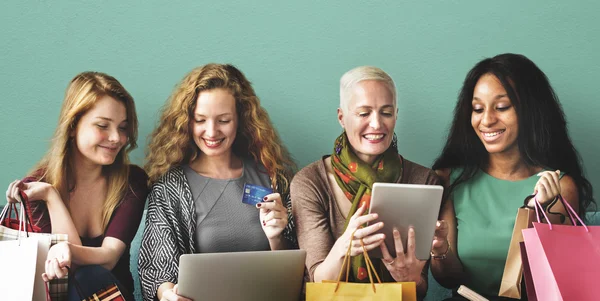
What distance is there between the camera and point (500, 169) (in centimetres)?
236

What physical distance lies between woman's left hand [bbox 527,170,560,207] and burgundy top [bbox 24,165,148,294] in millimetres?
1329

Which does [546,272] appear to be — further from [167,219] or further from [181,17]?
[181,17]

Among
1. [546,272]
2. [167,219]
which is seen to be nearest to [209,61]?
[167,219]

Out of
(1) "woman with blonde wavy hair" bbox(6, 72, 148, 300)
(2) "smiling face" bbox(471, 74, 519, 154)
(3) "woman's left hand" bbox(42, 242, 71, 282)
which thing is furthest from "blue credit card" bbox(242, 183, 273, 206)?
(2) "smiling face" bbox(471, 74, 519, 154)

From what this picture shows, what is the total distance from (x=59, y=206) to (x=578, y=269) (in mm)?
1637

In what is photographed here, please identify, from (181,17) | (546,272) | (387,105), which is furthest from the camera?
(181,17)

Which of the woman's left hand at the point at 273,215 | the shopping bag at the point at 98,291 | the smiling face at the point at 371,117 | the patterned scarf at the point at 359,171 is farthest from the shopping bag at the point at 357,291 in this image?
the shopping bag at the point at 98,291

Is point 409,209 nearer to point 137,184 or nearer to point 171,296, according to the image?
point 171,296

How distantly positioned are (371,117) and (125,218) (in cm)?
91

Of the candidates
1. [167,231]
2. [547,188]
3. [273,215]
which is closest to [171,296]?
[167,231]

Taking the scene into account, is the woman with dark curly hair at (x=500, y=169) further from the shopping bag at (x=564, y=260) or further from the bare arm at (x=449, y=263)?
the shopping bag at (x=564, y=260)

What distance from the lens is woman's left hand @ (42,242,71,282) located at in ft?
6.91

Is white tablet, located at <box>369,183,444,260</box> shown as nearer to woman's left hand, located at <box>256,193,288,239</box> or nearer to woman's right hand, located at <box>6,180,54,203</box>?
woman's left hand, located at <box>256,193,288,239</box>

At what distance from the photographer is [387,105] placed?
7.41 feet
